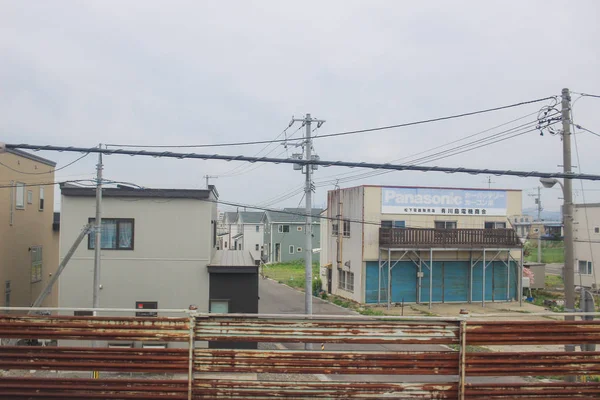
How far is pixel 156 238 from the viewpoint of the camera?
55.9ft

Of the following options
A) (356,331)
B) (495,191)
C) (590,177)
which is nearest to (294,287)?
(495,191)

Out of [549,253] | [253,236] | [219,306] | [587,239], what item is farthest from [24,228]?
[549,253]

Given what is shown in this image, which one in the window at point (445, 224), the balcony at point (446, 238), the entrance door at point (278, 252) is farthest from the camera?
the entrance door at point (278, 252)

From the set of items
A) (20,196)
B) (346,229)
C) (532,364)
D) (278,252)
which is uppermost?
(20,196)

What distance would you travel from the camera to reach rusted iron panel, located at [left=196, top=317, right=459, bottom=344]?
4.84m

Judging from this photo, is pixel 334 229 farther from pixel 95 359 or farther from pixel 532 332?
pixel 95 359

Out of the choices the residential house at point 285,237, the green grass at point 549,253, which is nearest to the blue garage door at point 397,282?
the residential house at point 285,237

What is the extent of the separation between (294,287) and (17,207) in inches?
A: 871

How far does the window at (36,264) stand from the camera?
74.6 ft

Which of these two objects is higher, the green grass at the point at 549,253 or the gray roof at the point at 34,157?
the gray roof at the point at 34,157

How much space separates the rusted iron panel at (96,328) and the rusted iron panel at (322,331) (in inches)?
10.6

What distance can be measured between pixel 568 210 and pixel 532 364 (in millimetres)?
8561

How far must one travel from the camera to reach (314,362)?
4.77m

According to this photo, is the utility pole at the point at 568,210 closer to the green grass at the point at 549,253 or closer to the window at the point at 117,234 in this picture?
the window at the point at 117,234
